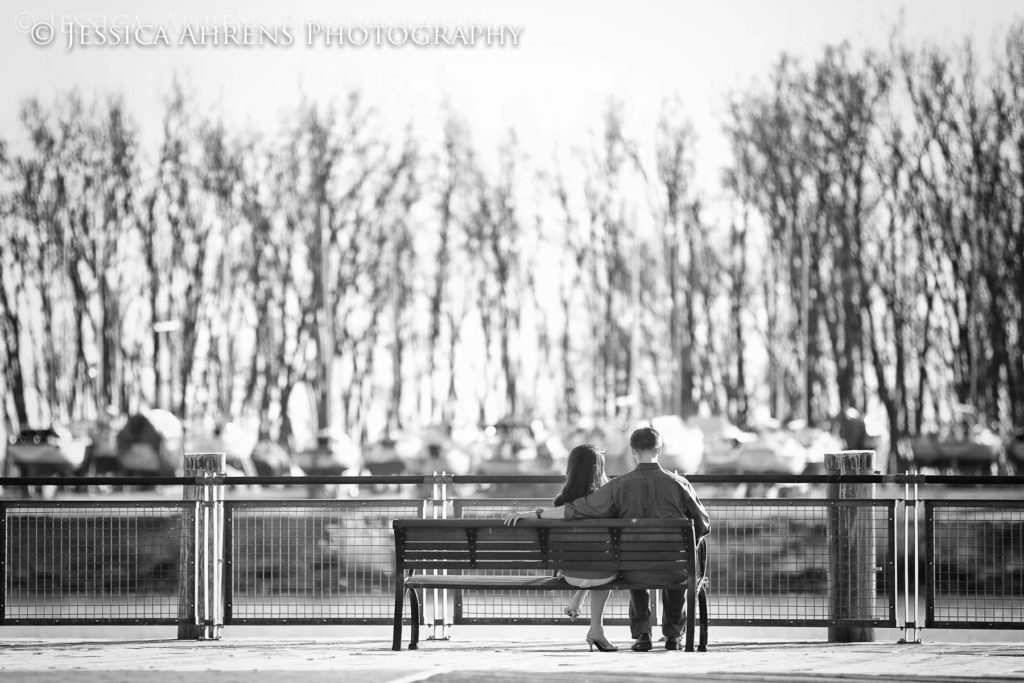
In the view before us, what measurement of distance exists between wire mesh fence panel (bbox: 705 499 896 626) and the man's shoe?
110 centimetres

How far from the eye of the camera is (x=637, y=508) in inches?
414

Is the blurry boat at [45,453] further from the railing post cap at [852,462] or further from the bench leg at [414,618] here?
the railing post cap at [852,462]

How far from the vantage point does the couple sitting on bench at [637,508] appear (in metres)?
10.5

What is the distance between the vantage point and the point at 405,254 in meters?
56.9

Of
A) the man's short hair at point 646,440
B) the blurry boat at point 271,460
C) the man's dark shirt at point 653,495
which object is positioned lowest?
the blurry boat at point 271,460

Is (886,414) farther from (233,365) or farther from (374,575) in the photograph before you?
(374,575)

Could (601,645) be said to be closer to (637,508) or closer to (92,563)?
(637,508)

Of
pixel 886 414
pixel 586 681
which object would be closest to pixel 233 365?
pixel 886 414

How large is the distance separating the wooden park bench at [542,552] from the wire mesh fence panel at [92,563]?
2116mm

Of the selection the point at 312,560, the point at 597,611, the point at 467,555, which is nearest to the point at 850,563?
the point at 597,611

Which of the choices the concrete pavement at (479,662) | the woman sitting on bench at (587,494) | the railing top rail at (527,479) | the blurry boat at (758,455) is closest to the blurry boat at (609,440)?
the blurry boat at (758,455)

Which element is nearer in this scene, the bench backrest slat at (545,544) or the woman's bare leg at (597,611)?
the bench backrest slat at (545,544)

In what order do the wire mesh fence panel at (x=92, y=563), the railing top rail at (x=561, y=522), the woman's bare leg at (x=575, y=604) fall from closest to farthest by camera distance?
the railing top rail at (x=561, y=522)
the woman's bare leg at (x=575, y=604)
the wire mesh fence panel at (x=92, y=563)

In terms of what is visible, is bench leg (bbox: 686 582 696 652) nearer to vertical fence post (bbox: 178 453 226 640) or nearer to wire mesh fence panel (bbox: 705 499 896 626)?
wire mesh fence panel (bbox: 705 499 896 626)
